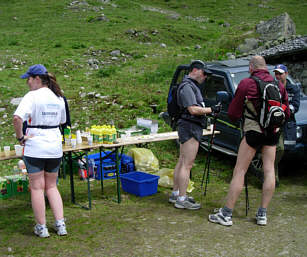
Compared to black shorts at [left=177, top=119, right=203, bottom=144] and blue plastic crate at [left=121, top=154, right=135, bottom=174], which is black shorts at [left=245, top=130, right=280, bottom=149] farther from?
blue plastic crate at [left=121, top=154, right=135, bottom=174]

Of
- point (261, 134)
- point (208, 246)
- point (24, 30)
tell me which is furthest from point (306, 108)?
point (24, 30)

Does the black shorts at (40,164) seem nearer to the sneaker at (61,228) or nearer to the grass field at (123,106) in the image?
the sneaker at (61,228)

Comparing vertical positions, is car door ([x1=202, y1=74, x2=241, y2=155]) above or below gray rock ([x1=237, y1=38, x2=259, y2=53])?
below

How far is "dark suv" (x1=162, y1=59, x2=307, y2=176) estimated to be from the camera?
7.90 m

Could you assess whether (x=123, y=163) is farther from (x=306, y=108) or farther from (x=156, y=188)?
(x=306, y=108)

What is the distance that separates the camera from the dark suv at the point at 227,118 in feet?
25.9

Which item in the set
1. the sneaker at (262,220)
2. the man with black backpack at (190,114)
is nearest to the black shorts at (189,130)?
the man with black backpack at (190,114)

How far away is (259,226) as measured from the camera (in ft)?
19.1

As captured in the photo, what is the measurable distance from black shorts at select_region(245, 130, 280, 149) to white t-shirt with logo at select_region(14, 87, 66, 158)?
249 cm

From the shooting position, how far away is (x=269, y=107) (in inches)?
215

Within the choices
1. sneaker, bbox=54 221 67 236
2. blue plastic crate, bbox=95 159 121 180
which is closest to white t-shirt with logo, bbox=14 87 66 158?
sneaker, bbox=54 221 67 236

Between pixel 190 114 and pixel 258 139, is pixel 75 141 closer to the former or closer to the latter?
pixel 190 114

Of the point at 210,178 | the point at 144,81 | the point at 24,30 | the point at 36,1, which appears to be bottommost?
the point at 210,178

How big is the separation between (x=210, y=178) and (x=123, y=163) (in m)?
1.75
